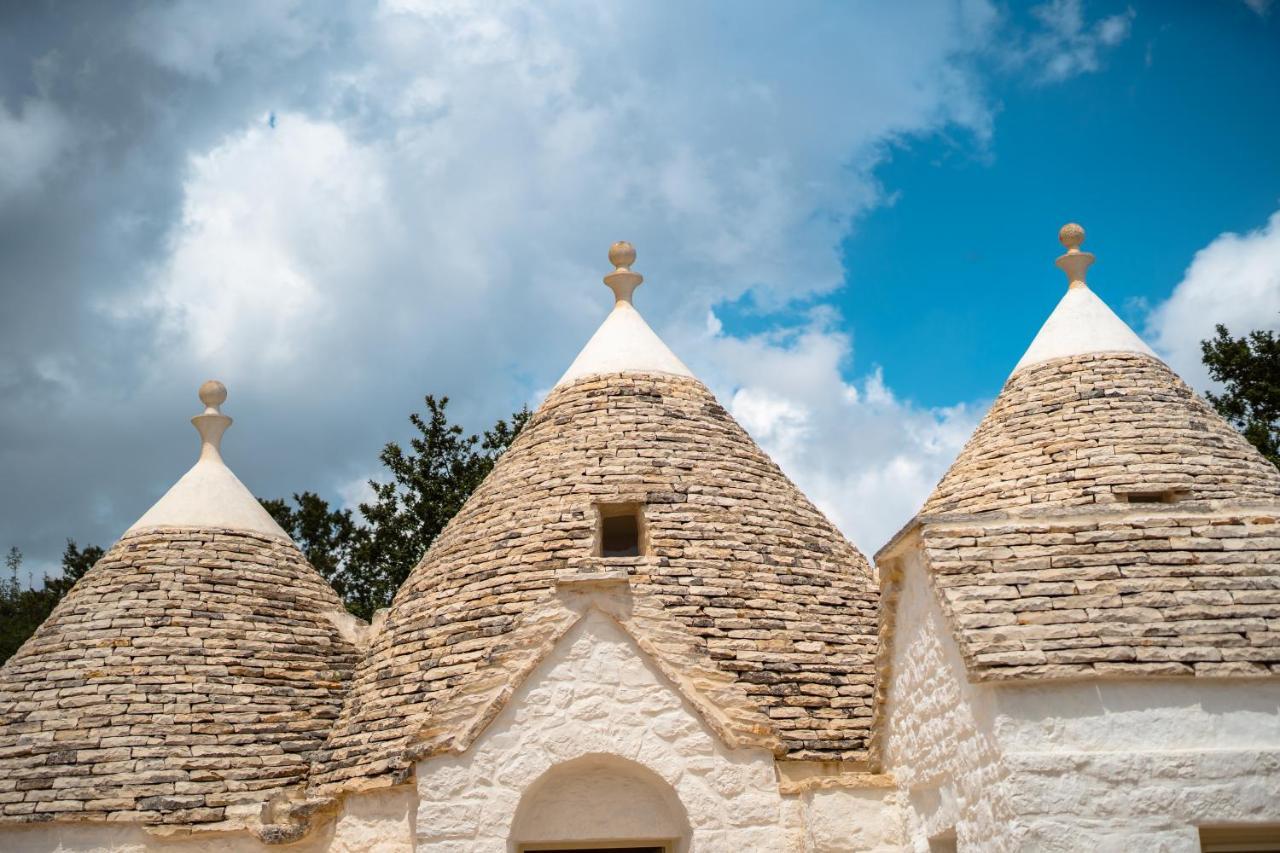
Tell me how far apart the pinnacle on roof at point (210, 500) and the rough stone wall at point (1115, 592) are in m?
7.44

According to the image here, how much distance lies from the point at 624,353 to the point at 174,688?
526 cm

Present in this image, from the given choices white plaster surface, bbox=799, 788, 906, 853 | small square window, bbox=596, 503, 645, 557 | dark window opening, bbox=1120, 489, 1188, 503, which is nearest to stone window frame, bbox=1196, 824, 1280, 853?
white plaster surface, bbox=799, 788, 906, 853

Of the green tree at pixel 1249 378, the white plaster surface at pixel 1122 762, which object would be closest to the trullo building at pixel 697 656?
the white plaster surface at pixel 1122 762

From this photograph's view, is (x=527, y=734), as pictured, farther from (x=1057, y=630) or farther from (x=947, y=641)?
(x=1057, y=630)

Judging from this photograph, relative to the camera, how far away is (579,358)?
14078 millimetres

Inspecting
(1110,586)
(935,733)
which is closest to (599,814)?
(935,733)

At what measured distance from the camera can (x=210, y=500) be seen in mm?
13664

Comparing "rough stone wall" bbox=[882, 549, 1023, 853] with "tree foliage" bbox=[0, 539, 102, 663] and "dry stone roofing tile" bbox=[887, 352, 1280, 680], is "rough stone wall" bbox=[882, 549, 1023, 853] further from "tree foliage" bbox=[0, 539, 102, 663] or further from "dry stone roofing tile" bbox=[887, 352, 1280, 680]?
"tree foliage" bbox=[0, 539, 102, 663]

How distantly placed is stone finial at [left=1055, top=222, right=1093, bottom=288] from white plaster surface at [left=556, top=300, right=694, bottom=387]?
13.3 feet

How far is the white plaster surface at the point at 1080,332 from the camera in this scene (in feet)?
44.4

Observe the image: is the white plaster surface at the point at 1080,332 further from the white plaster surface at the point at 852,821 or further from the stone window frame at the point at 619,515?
the white plaster surface at the point at 852,821

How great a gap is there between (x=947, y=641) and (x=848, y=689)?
2.41m

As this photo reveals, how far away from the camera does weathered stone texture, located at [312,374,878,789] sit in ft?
34.9

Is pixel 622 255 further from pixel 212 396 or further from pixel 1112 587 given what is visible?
pixel 1112 587
